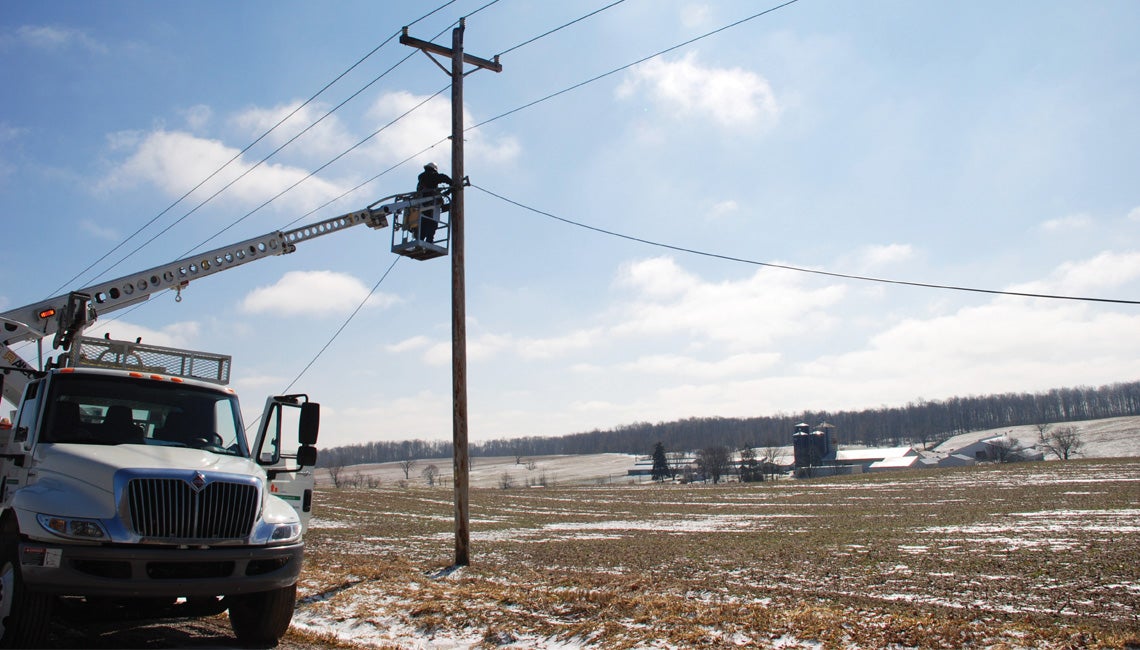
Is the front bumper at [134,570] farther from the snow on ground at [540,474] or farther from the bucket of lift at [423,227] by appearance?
the snow on ground at [540,474]

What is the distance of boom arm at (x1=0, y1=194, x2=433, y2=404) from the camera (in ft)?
37.8

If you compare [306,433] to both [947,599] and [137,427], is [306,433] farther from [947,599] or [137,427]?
[947,599]

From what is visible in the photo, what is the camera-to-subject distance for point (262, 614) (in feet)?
23.8

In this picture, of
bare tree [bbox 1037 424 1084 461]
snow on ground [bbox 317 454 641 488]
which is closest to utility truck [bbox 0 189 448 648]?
bare tree [bbox 1037 424 1084 461]

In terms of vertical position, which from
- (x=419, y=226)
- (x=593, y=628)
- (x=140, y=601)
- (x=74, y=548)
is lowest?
(x=593, y=628)

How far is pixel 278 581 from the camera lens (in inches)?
273

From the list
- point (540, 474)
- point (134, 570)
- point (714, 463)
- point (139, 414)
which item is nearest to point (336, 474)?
point (540, 474)

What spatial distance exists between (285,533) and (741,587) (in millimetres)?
7644

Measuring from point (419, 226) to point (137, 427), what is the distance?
971cm

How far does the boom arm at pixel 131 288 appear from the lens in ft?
37.8

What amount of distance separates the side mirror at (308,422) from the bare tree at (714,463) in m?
106

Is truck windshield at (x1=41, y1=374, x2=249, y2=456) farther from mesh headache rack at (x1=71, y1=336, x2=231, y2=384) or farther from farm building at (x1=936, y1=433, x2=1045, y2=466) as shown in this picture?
farm building at (x1=936, y1=433, x2=1045, y2=466)

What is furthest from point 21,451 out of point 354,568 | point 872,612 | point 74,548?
point 872,612

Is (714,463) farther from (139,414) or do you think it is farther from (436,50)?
(139,414)
